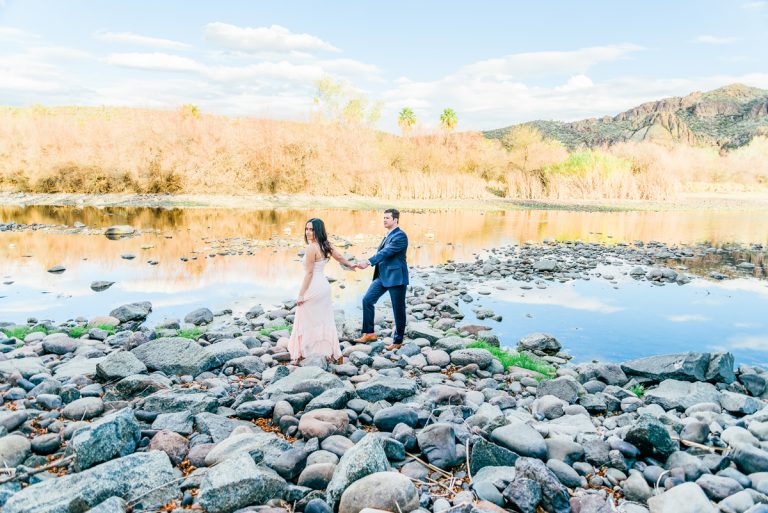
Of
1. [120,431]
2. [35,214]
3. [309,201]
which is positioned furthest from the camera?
[309,201]

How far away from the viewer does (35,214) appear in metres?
27.8

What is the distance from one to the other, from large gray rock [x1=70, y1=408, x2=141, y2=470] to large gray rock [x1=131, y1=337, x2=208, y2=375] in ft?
6.17

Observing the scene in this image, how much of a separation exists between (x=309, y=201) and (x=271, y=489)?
105 ft

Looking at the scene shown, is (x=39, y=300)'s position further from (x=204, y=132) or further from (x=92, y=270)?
(x=204, y=132)

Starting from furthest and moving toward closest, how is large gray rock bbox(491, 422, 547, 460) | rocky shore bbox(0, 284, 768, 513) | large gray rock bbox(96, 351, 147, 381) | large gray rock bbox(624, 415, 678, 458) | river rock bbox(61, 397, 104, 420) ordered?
large gray rock bbox(96, 351, 147, 381) < river rock bbox(61, 397, 104, 420) < large gray rock bbox(624, 415, 678, 458) < large gray rock bbox(491, 422, 547, 460) < rocky shore bbox(0, 284, 768, 513)

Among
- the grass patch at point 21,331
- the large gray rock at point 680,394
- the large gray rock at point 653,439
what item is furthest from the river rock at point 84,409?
the large gray rock at point 680,394

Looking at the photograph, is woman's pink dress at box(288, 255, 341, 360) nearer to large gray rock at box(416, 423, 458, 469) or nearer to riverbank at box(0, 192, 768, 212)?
large gray rock at box(416, 423, 458, 469)

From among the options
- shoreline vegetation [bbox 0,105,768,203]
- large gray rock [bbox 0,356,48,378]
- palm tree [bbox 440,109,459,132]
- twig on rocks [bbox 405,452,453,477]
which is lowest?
twig on rocks [bbox 405,452,453,477]

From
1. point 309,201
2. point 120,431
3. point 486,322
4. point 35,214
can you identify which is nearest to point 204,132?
point 309,201

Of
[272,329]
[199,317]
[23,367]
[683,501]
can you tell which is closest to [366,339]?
[272,329]

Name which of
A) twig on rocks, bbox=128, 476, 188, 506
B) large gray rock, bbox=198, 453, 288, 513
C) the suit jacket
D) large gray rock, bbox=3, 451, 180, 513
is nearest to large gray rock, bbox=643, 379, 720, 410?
the suit jacket

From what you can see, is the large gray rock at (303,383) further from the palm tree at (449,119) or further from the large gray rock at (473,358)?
the palm tree at (449,119)

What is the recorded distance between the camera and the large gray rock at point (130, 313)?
9.58m

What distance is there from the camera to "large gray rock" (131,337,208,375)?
6.06 metres
